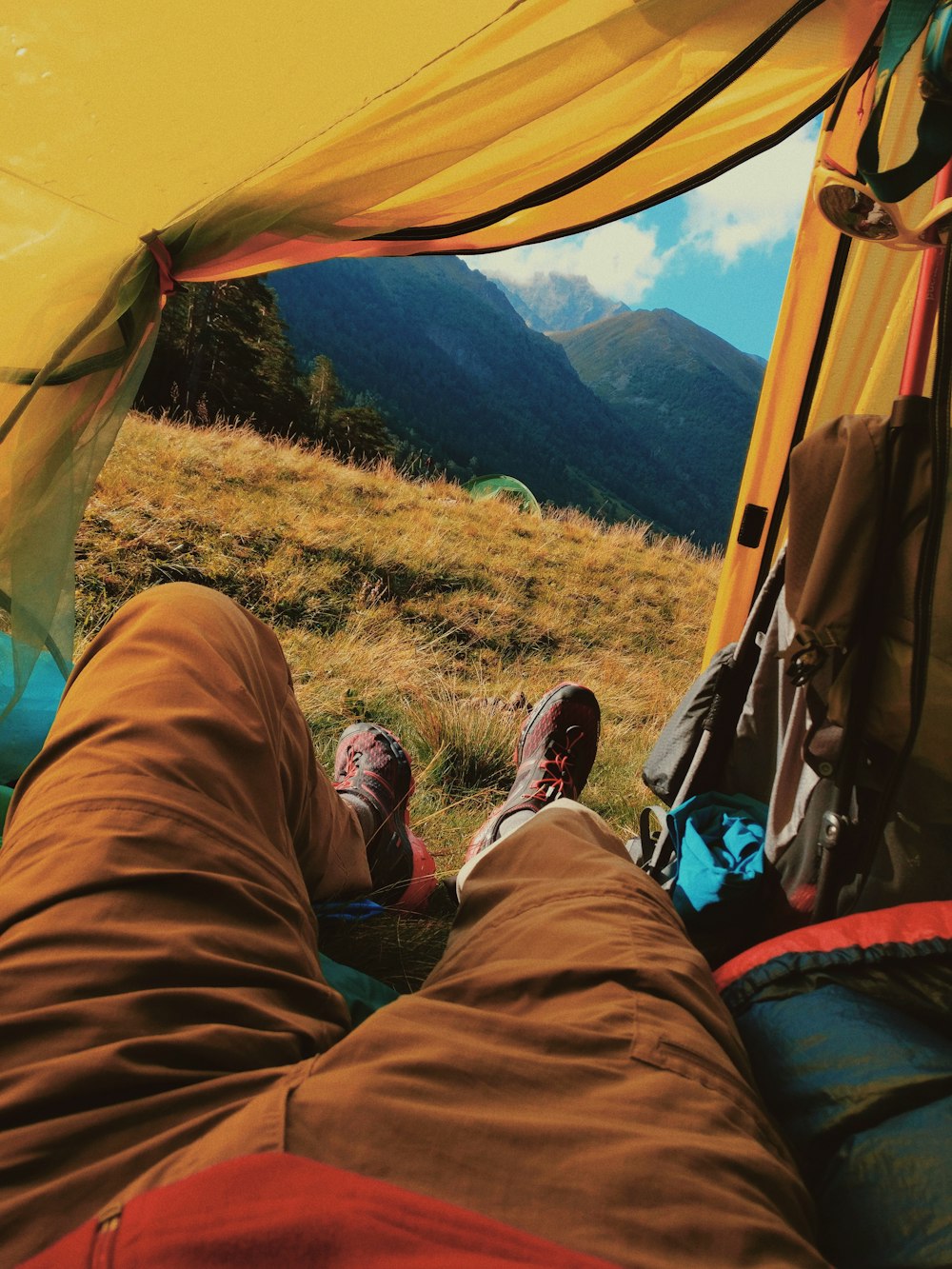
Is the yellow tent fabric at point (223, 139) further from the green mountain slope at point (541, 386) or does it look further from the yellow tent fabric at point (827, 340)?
the green mountain slope at point (541, 386)

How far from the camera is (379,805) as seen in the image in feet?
5.93

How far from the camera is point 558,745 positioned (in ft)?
6.97

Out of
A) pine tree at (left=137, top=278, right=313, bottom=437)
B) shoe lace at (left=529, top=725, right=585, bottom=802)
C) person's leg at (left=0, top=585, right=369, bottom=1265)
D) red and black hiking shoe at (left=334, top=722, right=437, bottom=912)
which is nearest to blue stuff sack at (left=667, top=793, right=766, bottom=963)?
shoe lace at (left=529, top=725, right=585, bottom=802)

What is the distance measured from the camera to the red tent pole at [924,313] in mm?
1378

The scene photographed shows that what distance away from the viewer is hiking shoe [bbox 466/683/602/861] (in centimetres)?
200

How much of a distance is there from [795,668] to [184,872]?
992 mm

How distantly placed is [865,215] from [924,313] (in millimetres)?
212

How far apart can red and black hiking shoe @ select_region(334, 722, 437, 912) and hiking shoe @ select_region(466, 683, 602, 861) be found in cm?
19

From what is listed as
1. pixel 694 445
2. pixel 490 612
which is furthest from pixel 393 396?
pixel 490 612

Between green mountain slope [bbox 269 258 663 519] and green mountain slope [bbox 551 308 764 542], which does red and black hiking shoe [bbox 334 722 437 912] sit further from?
green mountain slope [bbox 551 308 764 542]

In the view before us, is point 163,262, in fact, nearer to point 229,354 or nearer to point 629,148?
point 629,148

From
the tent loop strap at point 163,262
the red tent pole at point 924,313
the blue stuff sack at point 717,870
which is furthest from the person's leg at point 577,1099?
the tent loop strap at point 163,262

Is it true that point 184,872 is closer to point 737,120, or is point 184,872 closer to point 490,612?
point 737,120

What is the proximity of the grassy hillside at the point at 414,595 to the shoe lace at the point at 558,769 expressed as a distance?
369 mm
